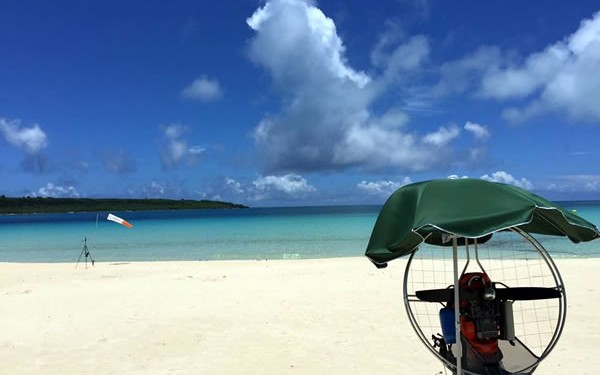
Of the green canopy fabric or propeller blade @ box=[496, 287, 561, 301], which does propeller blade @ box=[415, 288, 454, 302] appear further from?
the green canopy fabric

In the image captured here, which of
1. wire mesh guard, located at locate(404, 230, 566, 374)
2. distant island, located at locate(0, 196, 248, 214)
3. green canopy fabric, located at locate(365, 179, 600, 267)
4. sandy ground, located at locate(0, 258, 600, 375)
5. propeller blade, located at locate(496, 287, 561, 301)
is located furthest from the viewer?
distant island, located at locate(0, 196, 248, 214)

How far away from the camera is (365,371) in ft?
19.7

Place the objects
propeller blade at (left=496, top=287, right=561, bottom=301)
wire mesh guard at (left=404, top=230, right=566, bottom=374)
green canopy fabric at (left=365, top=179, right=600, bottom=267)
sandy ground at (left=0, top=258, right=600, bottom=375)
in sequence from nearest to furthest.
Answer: green canopy fabric at (left=365, top=179, right=600, bottom=267)
wire mesh guard at (left=404, top=230, right=566, bottom=374)
propeller blade at (left=496, top=287, right=561, bottom=301)
sandy ground at (left=0, top=258, right=600, bottom=375)

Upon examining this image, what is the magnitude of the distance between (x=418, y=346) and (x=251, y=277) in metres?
7.85

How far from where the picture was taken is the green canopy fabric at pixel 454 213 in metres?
3.70

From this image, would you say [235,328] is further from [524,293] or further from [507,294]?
[524,293]

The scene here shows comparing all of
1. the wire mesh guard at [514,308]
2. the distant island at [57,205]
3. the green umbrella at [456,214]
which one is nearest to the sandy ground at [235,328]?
the wire mesh guard at [514,308]

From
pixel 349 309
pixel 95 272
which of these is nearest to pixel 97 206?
pixel 95 272

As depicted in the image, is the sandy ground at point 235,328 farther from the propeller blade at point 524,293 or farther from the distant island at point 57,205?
the distant island at point 57,205

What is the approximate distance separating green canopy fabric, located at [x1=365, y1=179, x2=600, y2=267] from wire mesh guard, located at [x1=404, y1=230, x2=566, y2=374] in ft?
2.83

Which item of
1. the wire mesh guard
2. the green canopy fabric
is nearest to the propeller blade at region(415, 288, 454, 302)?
the wire mesh guard

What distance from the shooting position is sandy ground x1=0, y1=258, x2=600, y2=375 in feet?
20.8

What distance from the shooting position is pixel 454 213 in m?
3.87

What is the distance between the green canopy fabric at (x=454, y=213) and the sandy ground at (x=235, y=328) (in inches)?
96.4
